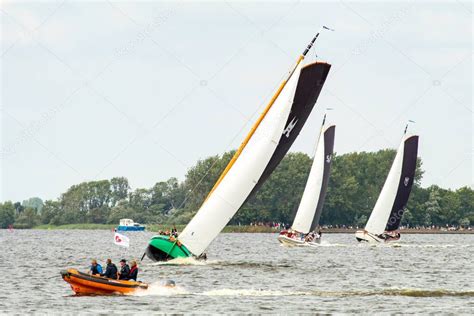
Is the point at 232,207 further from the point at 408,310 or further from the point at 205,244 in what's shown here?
the point at 408,310

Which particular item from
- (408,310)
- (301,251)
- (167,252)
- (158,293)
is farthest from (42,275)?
(301,251)

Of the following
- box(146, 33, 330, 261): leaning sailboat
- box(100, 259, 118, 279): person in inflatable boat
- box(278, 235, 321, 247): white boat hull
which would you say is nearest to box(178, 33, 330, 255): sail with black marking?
box(146, 33, 330, 261): leaning sailboat

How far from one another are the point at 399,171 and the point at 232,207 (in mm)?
63563

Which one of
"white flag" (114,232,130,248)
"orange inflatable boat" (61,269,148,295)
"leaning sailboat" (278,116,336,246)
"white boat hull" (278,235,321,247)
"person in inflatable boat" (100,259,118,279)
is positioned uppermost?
"leaning sailboat" (278,116,336,246)

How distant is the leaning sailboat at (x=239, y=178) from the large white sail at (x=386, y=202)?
200ft

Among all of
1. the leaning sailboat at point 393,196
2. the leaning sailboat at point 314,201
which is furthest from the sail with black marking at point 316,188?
the leaning sailboat at point 393,196

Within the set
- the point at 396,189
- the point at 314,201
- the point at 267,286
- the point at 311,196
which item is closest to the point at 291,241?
the point at 314,201

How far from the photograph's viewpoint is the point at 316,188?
434 feet

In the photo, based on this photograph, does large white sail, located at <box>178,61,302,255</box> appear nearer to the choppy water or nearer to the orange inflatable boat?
the choppy water

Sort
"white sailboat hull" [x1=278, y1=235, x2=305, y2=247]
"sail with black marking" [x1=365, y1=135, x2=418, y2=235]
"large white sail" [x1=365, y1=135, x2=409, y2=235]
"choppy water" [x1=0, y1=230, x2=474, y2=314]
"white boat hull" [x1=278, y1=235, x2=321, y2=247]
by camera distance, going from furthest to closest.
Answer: "large white sail" [x1=365, y1=135, x2=409, y2=235] < "sail with black marking" [x1=365, y1=135, x2=418, y2=235] < "white sailboat hull" [x1=278, y1=235, x2=305, y2=247] < "white boat hull" [x1=278, y1=235, x2=321, y2=247] < "choppy water" [x1=0, y1=230, x2=474, y2=314]

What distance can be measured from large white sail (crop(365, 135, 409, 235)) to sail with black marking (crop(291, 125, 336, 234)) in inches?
431

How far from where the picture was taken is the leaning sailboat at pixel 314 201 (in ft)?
424

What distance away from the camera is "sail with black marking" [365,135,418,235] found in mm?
141000

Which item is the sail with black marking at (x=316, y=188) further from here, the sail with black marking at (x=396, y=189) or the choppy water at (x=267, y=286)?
the choppy water at (x=267, y=286)
